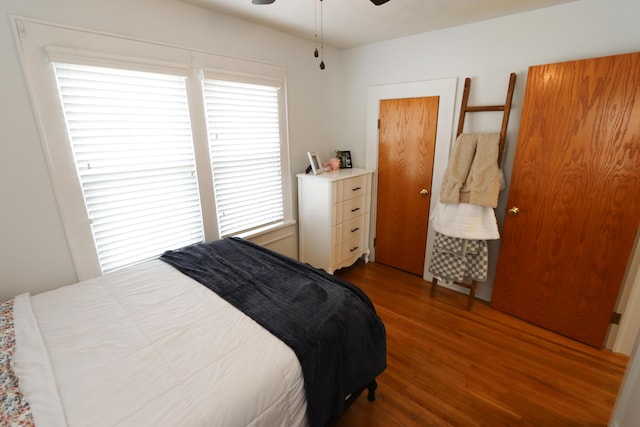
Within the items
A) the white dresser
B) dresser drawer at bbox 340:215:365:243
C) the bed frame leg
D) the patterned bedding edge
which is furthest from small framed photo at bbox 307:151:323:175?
the patterned bedding edge

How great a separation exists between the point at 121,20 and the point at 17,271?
1.53 m

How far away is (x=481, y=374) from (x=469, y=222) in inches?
43.0

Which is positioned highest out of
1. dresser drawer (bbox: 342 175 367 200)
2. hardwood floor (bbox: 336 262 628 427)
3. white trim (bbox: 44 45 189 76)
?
white trim (bbox: 44 45 189 76)

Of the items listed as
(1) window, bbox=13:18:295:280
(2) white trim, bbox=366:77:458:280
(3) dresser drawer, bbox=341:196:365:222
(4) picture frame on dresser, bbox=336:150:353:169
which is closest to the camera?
(1) window, bbox=13:18:295:280

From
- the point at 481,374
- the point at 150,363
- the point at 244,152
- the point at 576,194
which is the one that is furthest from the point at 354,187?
the point at 150,363

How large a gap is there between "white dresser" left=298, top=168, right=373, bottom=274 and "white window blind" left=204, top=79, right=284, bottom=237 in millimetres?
327

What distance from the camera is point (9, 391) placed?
3.09 ft

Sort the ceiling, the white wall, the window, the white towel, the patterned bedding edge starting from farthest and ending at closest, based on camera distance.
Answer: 1. the white towel
2. the ceiling
3. the window
4. the white wall
5. the patterned bedding edge

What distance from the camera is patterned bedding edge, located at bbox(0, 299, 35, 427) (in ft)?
2.78

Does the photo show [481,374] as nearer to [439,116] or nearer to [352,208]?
[352,208]

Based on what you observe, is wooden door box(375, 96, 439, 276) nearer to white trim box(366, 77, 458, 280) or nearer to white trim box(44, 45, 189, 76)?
white trim box(366, 77, 458, 280)

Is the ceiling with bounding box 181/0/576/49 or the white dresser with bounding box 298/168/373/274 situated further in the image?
the white dresser with bounding box 298/168/373/274

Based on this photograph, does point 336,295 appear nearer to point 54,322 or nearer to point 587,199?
point 54,322

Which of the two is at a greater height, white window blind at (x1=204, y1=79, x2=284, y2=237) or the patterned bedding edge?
white window blind at (x1=204, y1=79, x2=284, y2=237)
